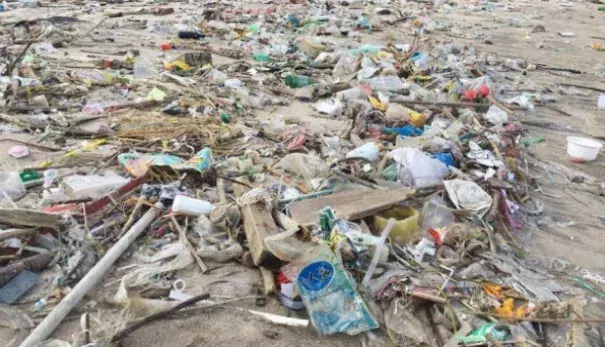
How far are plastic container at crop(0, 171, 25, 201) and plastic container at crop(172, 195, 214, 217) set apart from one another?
1.28 m

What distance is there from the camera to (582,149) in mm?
5266

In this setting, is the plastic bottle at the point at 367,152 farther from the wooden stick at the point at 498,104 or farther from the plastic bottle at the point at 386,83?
the wooden stick at the point at 498,104

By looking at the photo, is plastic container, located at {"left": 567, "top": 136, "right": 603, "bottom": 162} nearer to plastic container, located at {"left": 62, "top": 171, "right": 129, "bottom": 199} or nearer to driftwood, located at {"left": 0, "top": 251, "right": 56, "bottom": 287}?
Result: plastic container, located at {"left": 62, "top": 171, "right": 129, "bottom": 199}

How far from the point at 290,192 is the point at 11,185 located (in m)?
2.13

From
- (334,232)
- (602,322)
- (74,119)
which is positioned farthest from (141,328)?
(74,119)

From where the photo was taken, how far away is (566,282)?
3.42 metres

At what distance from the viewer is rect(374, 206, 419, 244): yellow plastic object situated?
3.44 metres

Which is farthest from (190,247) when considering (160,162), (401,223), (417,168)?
A: (417,168)

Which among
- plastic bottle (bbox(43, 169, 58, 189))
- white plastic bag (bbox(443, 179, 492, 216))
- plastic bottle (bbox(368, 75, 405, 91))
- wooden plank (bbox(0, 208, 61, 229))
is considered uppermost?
wooden plank (bbox(0, 208, 61, 229))

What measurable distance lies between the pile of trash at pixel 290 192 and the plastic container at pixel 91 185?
0.02 m

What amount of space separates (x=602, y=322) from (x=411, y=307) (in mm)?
1160

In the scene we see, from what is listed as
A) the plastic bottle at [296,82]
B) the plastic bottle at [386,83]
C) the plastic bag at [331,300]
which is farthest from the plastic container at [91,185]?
the plastic bottle at [386,83]

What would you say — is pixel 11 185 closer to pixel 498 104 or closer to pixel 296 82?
pixel 296 82

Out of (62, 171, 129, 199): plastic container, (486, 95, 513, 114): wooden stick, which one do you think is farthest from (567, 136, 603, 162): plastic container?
(62, 171, 129, 199): plastic container
